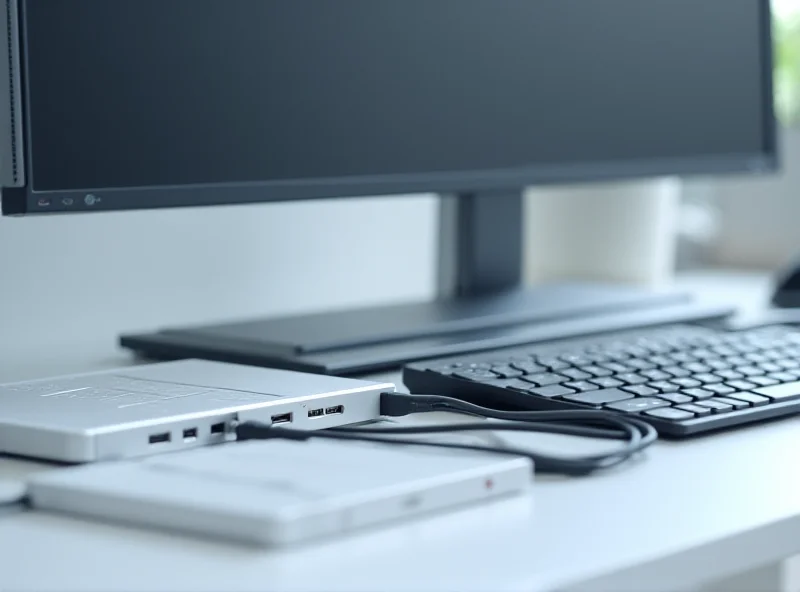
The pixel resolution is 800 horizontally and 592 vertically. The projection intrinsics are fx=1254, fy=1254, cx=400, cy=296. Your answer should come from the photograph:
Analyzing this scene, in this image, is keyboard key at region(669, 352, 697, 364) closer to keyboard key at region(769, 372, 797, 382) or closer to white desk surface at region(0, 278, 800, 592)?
keyboard key at region(769, 372, 797, 382)

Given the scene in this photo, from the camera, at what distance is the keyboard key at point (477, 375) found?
0.72 m

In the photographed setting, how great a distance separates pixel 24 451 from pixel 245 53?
1.11 ft

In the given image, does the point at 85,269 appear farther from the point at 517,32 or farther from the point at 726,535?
the point at 726,535

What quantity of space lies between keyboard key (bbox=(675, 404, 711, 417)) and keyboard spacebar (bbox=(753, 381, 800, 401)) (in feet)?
0.19

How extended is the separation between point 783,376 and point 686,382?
76 mm

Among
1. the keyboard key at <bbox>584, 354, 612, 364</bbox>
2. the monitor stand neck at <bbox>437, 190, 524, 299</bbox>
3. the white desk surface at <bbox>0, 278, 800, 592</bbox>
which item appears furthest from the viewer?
the monitor stand neck at <bbox>437, 190, 524, 299</bbox>

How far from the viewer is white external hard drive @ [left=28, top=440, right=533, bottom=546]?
46cm

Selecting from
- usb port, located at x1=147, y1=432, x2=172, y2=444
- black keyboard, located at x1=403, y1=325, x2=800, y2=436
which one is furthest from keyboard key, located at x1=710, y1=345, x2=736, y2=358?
usb port, located at x1=147, y1=432, x2=172, y2=444

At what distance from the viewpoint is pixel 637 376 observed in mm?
740

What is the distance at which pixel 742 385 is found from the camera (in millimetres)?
726

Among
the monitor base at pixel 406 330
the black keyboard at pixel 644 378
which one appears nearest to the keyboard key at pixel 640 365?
the black keyboard at pixel 644 378

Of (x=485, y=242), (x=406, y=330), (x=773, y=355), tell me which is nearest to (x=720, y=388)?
(x=773, y=355)

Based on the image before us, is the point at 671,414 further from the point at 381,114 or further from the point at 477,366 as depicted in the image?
the point at 381,114

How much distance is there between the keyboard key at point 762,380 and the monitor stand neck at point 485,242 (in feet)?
1.22
